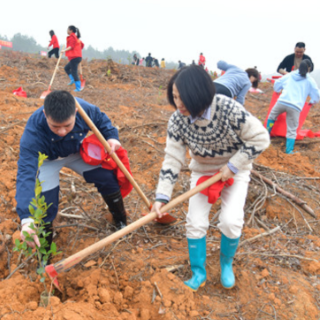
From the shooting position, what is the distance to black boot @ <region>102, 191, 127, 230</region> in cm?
223

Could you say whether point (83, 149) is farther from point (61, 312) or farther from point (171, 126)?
point (61, 312)

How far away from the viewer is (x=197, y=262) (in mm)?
1845

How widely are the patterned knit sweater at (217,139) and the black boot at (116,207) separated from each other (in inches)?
23.5

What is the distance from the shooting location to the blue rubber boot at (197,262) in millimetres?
1812

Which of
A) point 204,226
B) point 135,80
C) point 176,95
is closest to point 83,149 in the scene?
point 176,95

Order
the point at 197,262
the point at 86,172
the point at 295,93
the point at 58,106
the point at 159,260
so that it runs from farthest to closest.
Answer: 1. the point at 295,93
2. the point at 86,172
3. the point at 159,260
4. the point at 197,262
5. the point at 58,106

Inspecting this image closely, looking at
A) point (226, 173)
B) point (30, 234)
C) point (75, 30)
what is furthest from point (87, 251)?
point (75, 30)

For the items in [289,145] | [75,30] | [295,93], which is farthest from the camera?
[75,30]

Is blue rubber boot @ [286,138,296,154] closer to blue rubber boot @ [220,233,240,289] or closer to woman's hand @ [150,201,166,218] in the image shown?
blue rubber boot @ [220,233,240,289]

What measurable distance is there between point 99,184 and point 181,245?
2.96ft

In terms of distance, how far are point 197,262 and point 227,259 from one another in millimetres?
230

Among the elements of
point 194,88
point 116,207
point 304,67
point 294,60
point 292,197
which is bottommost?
point 292,197

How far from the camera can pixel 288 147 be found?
457cm

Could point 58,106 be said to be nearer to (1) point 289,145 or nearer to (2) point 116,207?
(2) point 116,207
